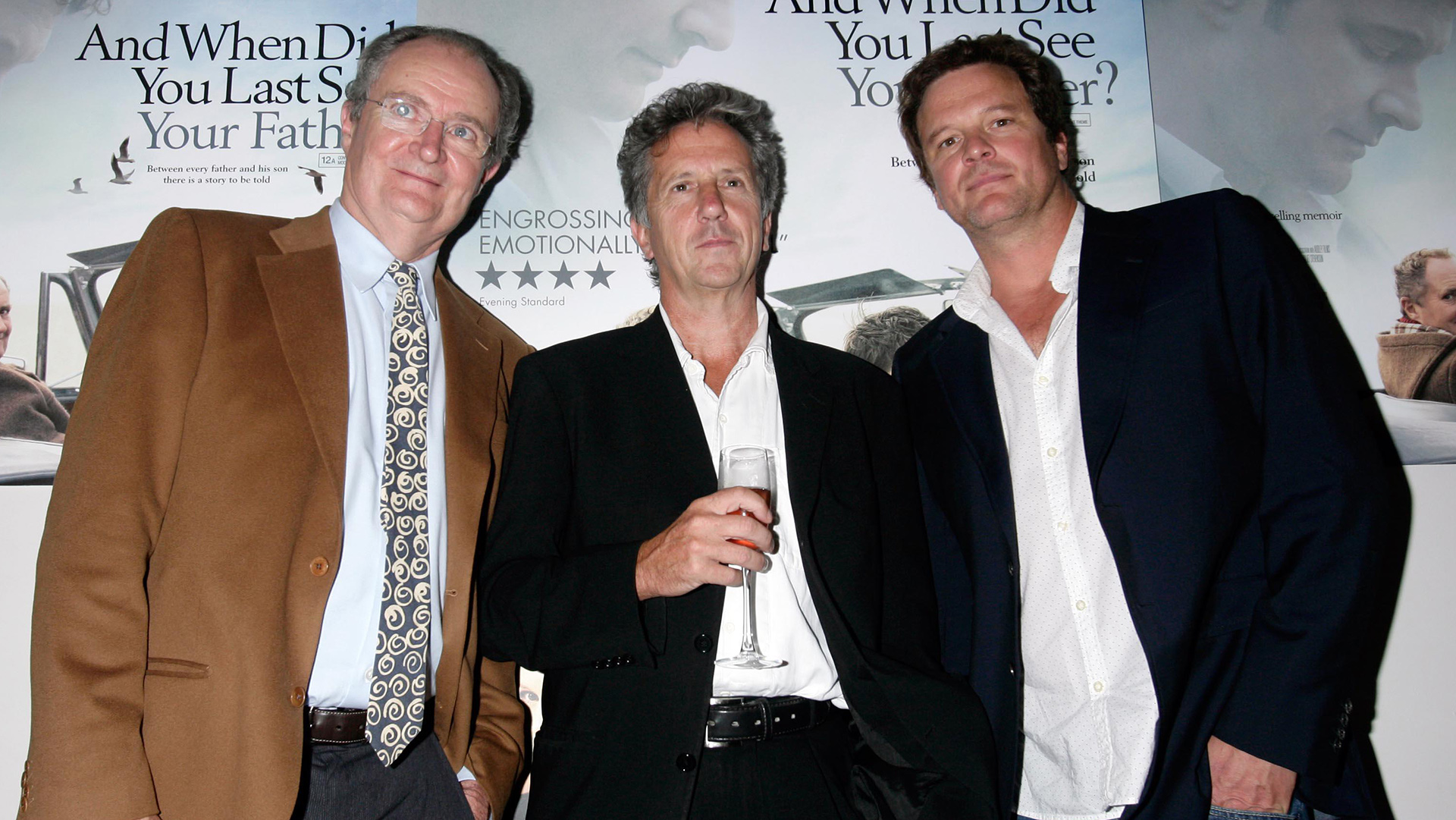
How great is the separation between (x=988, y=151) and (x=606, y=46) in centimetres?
146

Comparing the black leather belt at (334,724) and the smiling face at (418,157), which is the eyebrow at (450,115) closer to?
the smiling face at (418,157)

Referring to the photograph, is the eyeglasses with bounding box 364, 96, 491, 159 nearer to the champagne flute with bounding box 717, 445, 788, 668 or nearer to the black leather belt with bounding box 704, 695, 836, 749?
the champagne flute with bounding box 717, 445, 788, 668

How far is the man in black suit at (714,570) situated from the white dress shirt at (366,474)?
189mm

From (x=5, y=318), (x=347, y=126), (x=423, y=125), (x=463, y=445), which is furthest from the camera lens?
(x=5, y=318)

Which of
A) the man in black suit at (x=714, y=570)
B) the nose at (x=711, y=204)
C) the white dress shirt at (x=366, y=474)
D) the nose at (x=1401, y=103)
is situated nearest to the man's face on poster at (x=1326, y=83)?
the nose at (x=1401, y=103)

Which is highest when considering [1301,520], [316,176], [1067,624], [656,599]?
[316,176]

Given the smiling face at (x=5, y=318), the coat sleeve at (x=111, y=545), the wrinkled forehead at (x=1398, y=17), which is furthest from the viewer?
the wrinkled forehead at (x=1398, y=17)

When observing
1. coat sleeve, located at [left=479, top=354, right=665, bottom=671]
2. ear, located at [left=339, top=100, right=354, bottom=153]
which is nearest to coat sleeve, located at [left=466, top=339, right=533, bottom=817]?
coat sleeve, located at [left=479, top=354, right=665, bottom=671]

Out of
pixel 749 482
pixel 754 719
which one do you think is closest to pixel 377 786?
pixel 754 719

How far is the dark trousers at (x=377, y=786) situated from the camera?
73.9 inches

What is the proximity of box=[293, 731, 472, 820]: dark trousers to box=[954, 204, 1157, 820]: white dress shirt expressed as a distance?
1356 millimetres

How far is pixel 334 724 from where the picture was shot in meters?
1.88

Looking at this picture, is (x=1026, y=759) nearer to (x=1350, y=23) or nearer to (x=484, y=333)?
(x=484, y=333)

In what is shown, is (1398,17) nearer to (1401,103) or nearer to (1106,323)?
(1401,103)
